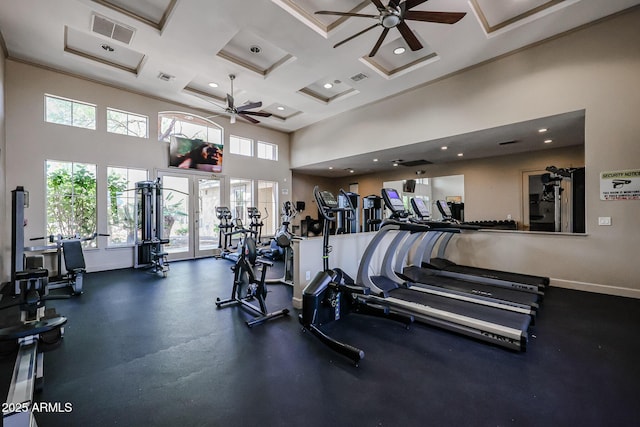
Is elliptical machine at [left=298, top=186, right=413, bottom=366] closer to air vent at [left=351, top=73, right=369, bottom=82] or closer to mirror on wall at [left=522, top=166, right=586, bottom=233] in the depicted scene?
air vent at [left=351, top=73, right=369, bottom=82]

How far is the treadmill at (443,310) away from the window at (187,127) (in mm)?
6521

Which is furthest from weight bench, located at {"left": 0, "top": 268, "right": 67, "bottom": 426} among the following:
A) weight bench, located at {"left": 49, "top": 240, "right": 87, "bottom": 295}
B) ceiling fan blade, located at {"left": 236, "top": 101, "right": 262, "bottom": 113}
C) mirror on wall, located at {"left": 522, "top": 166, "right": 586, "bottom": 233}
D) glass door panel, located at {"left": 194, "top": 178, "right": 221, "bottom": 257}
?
mirror on wall, located at {"left": 522, "top": 166, "right": 586, "bottom": 233}

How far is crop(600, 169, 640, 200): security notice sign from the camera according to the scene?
12.9 ft

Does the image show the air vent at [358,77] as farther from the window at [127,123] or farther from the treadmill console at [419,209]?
the window at [127,123]

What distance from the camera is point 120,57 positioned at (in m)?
5.40

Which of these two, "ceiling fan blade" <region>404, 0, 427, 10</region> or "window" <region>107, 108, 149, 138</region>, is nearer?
"ceiling fan blade" <region>404, 0, 427, 10</region>

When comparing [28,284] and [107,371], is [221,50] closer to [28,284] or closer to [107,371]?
[28,284]

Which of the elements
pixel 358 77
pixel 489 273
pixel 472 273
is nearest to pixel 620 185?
pixel 489 273

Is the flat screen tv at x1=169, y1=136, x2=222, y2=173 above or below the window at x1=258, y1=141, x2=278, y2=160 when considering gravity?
below

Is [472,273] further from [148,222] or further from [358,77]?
[148,222]

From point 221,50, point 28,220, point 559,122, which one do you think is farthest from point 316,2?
point 28,220

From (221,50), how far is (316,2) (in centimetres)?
214

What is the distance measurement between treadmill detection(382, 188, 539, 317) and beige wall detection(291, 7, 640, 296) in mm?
1290

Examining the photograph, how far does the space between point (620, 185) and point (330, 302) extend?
477 cm
